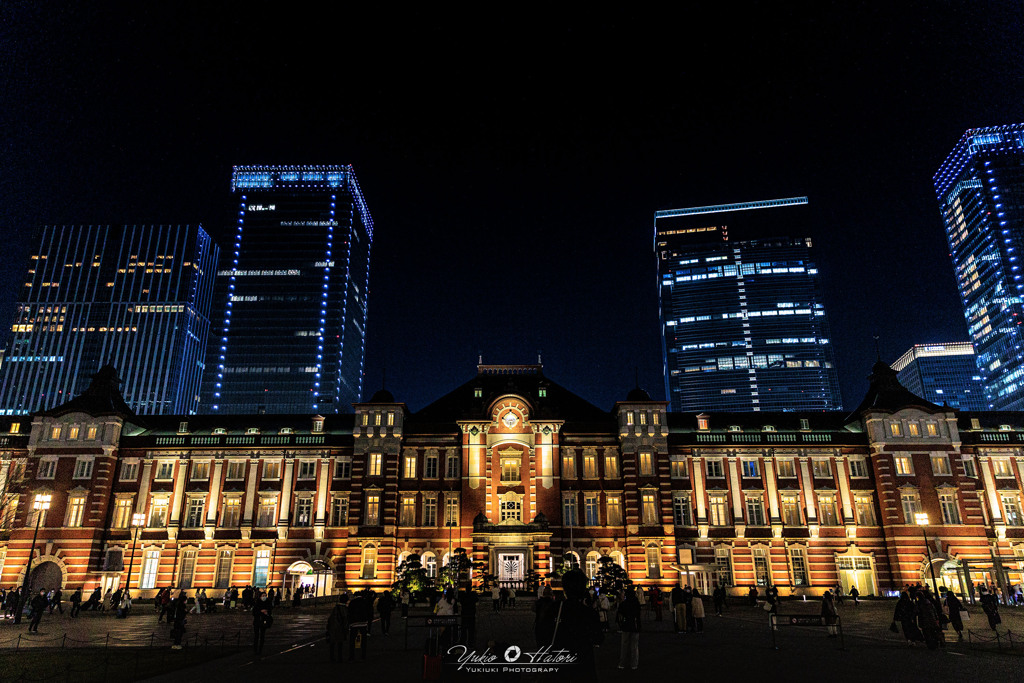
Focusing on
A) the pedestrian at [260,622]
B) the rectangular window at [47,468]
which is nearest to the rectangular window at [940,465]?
the pedestrian at [260,622]

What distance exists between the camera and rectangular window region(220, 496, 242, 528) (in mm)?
56969

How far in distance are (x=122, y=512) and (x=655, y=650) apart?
51.5 metres

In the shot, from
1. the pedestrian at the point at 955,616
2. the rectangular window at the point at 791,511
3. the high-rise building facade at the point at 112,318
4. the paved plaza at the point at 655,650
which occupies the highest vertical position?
the high-rise building facade at the point at 112,318

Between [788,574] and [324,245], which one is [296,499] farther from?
[324,245]

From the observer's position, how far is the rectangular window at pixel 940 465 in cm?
5575

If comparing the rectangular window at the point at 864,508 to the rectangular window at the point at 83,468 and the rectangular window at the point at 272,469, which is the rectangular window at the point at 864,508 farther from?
the rectangular window at the point at 83,468

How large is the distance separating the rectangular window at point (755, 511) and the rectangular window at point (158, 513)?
49.5m

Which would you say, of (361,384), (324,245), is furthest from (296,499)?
(361,384)

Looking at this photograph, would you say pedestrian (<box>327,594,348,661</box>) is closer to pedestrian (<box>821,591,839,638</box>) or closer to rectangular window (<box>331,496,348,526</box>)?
pedestrian (<box>821,591,839,638</box>)

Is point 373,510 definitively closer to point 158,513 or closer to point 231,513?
point 231,513

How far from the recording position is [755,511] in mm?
56938

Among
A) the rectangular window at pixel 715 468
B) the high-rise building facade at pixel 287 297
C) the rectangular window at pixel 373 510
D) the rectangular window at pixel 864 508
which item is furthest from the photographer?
the high-rise building facade at pixel 287 297

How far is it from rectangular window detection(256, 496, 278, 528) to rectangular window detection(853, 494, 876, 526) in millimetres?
49270

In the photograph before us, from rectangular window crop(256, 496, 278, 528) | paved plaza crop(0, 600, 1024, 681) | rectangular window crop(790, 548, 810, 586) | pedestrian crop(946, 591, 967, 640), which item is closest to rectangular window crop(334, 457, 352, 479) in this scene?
rectangular window crop(256, 496, 278, 528)
